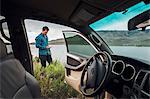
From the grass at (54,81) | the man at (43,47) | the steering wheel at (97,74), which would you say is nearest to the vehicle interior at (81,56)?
the steering wheel at (97,74)

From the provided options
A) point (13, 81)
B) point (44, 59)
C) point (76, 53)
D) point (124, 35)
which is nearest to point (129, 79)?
point (124, 35)

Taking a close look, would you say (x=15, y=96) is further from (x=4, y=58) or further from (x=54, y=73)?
(x=54, y=73)

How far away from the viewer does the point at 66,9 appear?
84.7 inches

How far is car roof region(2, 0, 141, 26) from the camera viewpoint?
1871 millimetres

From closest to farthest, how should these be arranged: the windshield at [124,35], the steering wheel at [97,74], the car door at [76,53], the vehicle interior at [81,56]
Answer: the vehicle interior at [81,56]
the steering wheel at [97,74]
the windshield at [124,35]
the car door at [76,53]

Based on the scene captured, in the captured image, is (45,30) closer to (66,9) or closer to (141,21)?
(66,9)

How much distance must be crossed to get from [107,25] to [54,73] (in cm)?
132

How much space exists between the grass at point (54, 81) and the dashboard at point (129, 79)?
1269 mm

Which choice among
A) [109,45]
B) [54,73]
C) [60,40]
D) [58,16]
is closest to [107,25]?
[109,45]

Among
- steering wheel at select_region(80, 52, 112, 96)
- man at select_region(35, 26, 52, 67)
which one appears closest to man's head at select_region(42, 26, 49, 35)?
man at select_region(35, 26, 52, 67)

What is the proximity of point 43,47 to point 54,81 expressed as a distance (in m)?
0.50

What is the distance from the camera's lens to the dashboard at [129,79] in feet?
5.35

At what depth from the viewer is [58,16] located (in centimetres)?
237

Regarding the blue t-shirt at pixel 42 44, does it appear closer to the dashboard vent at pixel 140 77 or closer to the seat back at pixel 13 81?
the seat back at pixel 13 81
